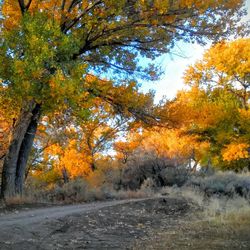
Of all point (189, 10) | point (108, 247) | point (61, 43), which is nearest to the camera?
point (108, 247)

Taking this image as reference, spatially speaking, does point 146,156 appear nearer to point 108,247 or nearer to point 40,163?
point 40,163

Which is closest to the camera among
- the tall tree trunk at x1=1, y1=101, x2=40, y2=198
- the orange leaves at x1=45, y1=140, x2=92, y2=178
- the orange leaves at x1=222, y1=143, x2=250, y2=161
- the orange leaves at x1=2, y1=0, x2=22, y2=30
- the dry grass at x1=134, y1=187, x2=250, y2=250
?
the dry grass at x1=134, y1=187, x2=250, y2=250

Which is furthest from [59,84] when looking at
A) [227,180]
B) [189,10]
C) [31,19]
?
[227,180]

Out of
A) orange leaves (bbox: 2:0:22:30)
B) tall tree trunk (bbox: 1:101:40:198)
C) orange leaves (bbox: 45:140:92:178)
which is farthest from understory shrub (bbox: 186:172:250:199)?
orange leaves (bbox: 45:140:92:178)

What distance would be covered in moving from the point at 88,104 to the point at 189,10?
3831 mm

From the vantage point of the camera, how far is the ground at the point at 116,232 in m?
6.82

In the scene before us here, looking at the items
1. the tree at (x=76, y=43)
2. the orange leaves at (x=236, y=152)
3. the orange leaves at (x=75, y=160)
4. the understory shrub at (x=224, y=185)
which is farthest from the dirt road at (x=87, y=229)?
the orange leaves at (x=75, y=160)

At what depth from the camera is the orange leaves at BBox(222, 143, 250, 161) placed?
Answer: 1043 inches

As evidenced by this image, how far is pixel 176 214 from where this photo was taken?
11.7m

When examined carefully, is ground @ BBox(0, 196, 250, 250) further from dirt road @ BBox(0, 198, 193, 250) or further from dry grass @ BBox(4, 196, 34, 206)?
dry grass @ BBox(4, 196, 34, 206)

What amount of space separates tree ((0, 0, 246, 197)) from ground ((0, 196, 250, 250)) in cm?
255

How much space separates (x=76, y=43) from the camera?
9.69 meters

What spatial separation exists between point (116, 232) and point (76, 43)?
14.9ft

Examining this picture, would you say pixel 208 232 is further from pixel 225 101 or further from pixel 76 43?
pixel 225 101
